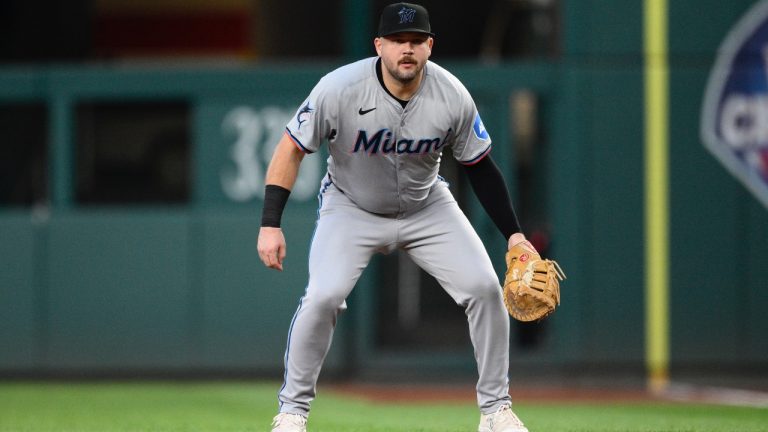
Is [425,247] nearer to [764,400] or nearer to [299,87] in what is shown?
[764,400]

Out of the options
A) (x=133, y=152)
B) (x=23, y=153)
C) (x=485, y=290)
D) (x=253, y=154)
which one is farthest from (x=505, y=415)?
(x=23, y=153)

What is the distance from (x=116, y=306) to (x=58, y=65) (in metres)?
2.16

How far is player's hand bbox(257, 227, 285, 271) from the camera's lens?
5.11 m

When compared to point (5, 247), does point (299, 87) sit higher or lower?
higher

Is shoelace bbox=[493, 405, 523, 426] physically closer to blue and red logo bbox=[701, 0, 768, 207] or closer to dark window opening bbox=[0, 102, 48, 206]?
blue and red logo bbox=[701, 0, 768, 207]

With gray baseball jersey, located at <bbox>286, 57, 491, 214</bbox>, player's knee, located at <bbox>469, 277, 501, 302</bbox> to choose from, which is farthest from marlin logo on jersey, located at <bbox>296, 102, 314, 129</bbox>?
player's knee, located at <bbox>469, 277, 501, 302</bbox>

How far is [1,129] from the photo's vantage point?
10.7 m

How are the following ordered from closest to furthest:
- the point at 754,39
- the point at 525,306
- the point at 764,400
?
the point at 525,306 → the point at 764,400 → the point at 754,39

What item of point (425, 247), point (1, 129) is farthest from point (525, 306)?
point (1, 129)

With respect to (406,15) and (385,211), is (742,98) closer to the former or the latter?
(385,211)

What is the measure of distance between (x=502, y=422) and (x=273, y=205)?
1.38 metres

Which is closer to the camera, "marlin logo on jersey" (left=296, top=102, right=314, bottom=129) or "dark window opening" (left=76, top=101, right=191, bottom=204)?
"marlin logo on jersey" (left=296, top=102, right=314, bottom=129)

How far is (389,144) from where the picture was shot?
17.3 feet

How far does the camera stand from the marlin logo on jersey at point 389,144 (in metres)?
5.24
